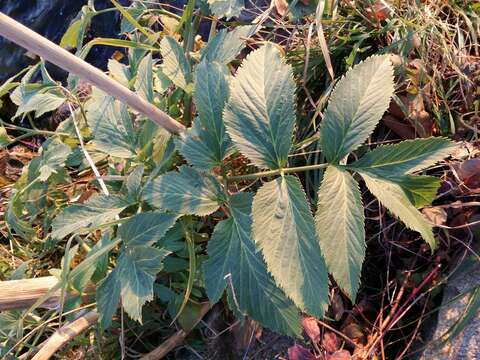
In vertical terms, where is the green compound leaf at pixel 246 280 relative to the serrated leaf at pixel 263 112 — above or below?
below

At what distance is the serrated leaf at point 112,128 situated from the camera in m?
1.12

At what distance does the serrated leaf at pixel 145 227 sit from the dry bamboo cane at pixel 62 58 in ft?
0.65

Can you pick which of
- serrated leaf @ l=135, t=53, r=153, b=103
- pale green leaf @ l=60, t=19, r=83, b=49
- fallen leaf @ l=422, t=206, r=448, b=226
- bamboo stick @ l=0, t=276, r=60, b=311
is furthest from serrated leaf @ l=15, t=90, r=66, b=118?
fallen leaf @ l=422, t=206, r=448, b=226

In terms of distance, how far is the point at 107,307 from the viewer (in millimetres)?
983

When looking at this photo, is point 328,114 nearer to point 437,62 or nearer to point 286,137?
point 286,137

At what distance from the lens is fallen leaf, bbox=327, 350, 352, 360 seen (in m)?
1.02

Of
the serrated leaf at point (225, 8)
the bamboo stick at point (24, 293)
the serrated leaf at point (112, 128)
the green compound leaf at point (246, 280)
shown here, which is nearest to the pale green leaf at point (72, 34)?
the serrated leaf at point (112, 128)

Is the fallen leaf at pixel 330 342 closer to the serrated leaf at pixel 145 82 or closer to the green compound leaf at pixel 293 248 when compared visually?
the green compound leaf at pixel 293 248

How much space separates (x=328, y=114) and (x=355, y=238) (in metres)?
0.23

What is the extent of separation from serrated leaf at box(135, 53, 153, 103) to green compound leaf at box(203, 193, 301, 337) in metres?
0.36

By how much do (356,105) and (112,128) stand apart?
569 millimetres

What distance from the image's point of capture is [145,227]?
0.98 m

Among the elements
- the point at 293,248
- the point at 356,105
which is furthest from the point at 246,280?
the point at 356,105

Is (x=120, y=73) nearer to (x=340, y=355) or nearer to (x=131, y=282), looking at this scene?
(x=131, y=282)
